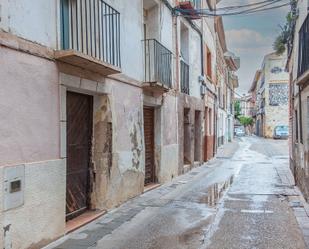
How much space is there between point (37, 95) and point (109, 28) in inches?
104

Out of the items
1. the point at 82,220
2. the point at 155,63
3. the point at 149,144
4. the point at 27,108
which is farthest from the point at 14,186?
the point at 149,144

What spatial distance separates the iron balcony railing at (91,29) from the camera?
619cm

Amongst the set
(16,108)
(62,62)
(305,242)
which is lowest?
(305,242)

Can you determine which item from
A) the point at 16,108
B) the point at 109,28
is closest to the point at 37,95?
the point at 16,108

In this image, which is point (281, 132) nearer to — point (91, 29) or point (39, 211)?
point (91, 29)

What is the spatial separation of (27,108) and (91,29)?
223 centimetres

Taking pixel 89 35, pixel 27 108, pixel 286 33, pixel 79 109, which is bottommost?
pixel 27 108

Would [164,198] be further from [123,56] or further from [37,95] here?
[37,95]

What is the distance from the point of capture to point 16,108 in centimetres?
472

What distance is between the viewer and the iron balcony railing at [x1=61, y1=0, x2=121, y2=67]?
6.19 m

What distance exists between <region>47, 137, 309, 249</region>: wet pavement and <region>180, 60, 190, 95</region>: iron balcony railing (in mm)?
4080

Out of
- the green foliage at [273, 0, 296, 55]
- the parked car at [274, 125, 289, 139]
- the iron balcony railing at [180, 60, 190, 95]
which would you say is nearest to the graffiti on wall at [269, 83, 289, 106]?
the parked car at [274, 125, 289, 139]

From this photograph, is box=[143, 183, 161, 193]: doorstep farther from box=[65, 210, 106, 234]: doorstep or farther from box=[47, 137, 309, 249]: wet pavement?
box=[65, 210, 106, 234]: doorstep

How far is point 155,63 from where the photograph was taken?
9914 mm
